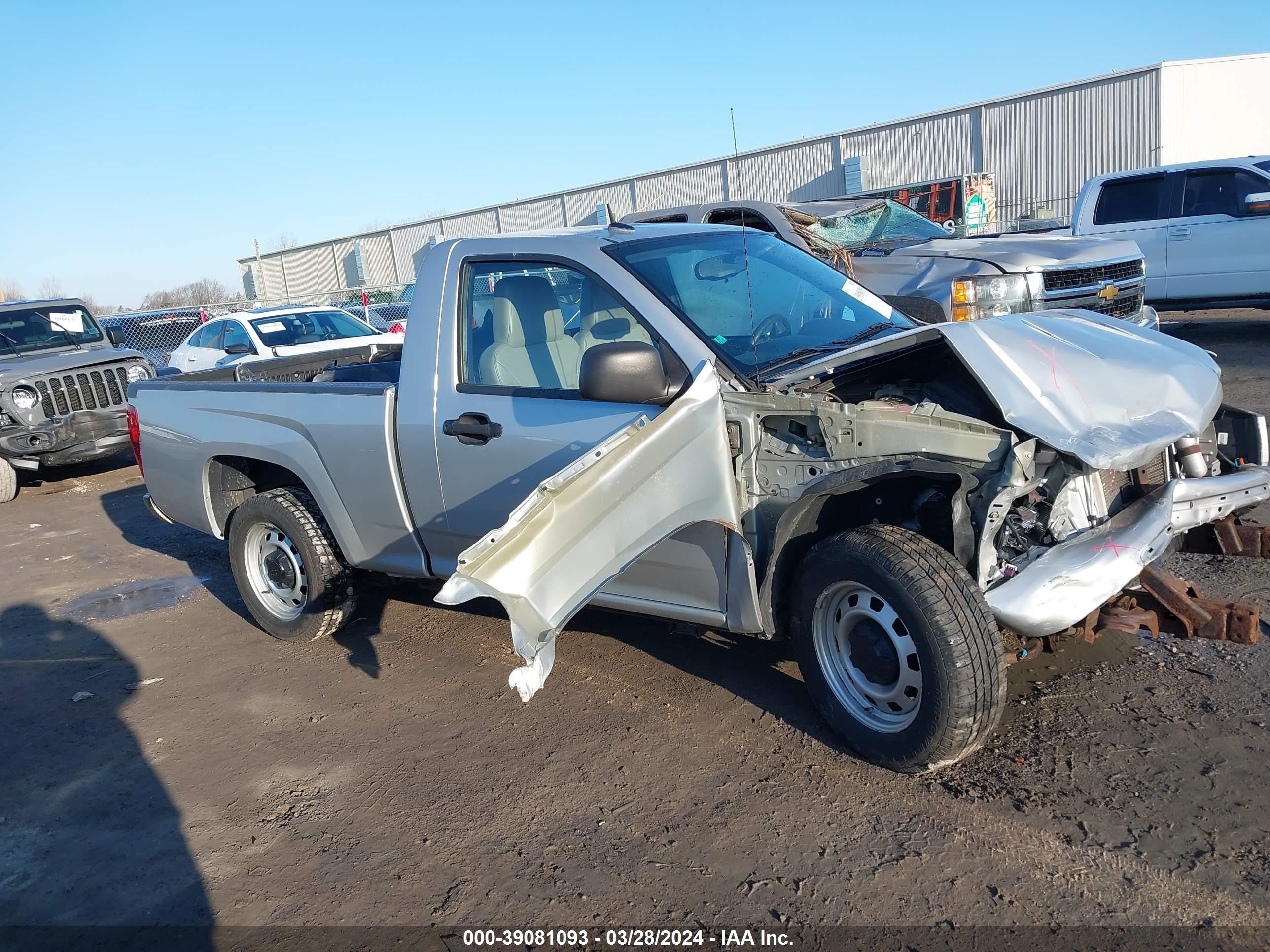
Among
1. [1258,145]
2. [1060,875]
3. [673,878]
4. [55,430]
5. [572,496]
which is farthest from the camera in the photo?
[1258,145]

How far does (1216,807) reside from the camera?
121 inches

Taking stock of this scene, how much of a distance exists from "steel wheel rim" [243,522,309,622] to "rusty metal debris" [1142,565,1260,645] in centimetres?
404

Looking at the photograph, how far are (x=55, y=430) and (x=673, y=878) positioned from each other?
9710 millimetres

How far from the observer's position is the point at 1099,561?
322 centimetres

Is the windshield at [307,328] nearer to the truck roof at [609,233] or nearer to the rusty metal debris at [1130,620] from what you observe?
the truck roof at [609,233]

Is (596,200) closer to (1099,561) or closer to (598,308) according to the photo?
(598,308)

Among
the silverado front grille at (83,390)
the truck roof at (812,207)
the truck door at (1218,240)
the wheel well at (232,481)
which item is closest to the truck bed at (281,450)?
the wheel well at (232,481)

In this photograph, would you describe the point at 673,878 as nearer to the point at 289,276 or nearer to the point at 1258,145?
the point at 1258,145

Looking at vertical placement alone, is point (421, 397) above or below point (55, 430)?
above

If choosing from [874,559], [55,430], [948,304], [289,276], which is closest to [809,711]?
[874,559]

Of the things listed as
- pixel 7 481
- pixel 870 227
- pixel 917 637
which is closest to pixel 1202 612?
pixel 917 637

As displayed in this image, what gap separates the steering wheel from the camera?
4.06m

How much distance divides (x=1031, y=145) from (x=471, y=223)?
2461cm

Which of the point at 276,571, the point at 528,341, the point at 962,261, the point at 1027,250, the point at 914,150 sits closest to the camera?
the point at 528,341
